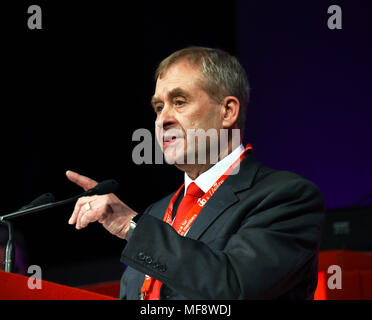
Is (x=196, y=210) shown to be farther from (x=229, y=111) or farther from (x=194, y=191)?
(x=229, y=111)

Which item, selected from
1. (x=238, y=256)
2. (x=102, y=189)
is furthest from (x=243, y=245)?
(x=102, y=189)

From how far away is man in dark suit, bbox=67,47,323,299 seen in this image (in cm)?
128

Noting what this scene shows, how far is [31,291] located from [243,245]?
56 cm

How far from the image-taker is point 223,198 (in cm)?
162

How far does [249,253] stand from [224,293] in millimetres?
133

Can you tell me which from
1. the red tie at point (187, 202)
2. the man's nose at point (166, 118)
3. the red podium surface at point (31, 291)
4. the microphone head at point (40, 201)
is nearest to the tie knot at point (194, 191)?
the red tie at point (187, 202)

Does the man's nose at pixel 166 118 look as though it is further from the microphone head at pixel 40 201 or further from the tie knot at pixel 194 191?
the microphone head at pixel 40 201

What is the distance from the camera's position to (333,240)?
3.50 metres

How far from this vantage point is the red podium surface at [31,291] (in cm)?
105

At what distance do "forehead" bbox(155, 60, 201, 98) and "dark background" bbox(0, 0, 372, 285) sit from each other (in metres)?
2.25

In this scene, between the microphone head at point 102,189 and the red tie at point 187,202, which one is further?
the red tie at point 187,202

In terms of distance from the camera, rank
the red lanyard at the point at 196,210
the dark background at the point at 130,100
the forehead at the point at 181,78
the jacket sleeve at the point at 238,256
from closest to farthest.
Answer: the jacket sleeve at the point at 238,256 → the red lanyard at the point at 196,210 → the forehead at the point at 181,78 → the dark background at the point at 130,100
